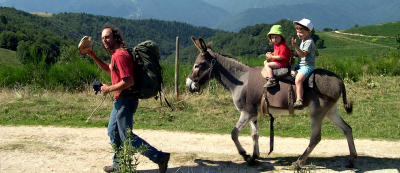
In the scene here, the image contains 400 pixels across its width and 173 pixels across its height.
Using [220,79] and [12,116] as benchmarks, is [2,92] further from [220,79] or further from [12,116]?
[220,79]

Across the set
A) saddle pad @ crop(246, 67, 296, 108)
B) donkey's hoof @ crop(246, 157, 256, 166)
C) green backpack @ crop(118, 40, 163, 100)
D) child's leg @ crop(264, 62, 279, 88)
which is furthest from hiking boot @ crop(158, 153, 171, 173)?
child's leg @ crop(264, 62, 279, 88)

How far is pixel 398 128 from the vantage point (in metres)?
8.30

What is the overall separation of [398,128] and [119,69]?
7363 millimetres

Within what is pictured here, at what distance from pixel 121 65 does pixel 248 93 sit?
229 centimetres

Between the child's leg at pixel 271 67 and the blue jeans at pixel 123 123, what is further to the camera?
the child's leg at pixel 271 67

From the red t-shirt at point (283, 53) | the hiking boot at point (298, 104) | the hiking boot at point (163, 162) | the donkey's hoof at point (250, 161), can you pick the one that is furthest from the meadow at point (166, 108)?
the hiking boot at point (298, 104)

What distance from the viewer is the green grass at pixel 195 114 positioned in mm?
8562

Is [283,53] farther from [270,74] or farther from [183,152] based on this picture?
[183,152]

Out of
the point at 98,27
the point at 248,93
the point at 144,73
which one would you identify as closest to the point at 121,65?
the point at 144,73

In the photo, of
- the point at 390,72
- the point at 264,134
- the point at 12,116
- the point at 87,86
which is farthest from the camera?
the point at 390,72

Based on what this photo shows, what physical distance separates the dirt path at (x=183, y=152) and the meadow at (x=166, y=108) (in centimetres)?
72

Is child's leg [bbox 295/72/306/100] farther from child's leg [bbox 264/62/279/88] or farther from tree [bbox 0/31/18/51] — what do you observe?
tree [bbox 0/31/18/51]

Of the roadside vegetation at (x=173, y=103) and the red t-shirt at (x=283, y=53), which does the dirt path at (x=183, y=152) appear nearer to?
the roadside vegetation at (x=173, y=103)

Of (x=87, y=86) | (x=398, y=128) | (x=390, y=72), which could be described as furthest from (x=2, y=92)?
(x=390, y=72)
